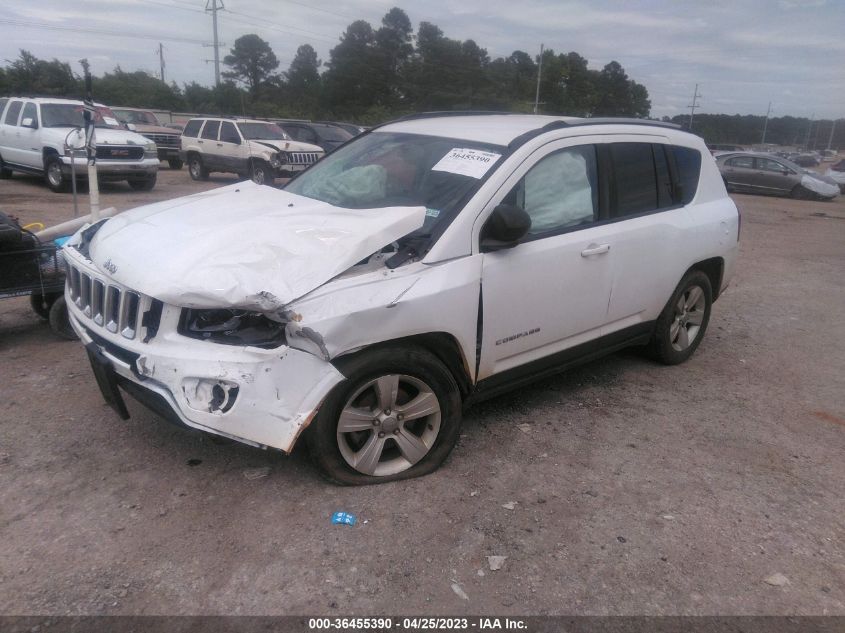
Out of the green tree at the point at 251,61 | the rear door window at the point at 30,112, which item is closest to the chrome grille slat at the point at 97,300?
the rear door window at the point at 30,112

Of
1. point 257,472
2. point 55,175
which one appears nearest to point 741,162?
point 55,175

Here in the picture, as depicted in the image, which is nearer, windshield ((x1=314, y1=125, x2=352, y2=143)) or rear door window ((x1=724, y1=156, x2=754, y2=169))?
windshield ((x1=314, y1=125, x2=352, y2=143))

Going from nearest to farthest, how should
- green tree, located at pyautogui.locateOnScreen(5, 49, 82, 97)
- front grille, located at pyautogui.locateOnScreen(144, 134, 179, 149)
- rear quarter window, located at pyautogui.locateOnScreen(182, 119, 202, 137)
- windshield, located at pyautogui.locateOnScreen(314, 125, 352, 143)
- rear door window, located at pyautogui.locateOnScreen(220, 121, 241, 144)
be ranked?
1. rear door window, located at pyautogui.locateOnScreen(220, 121, 241, 144)
2. rear quarter window, located at pyautogui.locateOnScreen(182, 119, 202, 137)
3. windshield, located at pyautogui.locateOnScreen(314, 125, 352, 143)
4. front grille, located at pyautogui.locateOnScreen(144, 134, 179, 149)
5. green tree, located at pyautogui.locateOnScreen(5, 49, 82, 97)

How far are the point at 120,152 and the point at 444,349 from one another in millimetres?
13013

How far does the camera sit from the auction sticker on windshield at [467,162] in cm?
364

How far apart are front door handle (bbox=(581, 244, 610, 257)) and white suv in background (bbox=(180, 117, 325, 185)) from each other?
44.4ft

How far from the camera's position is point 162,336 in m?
2.95

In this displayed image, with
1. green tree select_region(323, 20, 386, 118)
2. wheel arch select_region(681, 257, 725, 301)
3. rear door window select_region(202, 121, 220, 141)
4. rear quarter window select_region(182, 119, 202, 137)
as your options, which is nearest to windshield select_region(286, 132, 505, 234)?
wheel arch select_region(681, 257, 725, 301)

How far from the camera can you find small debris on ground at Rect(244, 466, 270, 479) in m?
3.38

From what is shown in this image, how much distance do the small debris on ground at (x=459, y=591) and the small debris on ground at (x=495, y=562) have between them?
187 mm

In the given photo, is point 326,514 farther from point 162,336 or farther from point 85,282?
point 85,282

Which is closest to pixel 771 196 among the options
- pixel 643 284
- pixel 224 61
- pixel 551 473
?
pixel 643 284

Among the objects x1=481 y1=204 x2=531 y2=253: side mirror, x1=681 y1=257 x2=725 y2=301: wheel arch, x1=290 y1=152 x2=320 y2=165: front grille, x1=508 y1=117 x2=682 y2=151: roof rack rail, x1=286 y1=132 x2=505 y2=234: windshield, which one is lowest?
x1=290 y1=152 x2=320 y2=165: front grille

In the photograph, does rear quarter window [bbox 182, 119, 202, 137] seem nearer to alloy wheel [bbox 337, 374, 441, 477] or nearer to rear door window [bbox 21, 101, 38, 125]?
rear door window [bbox 21, 101, 38, 125]
